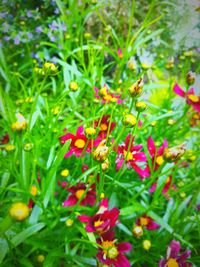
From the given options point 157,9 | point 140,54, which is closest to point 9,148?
point 140,54

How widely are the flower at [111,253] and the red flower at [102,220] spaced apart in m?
0.03

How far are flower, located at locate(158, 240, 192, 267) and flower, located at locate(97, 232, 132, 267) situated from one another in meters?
0.11

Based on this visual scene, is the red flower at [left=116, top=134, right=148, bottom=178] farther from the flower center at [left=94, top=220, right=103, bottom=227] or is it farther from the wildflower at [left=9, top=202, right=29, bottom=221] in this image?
the wildflower at [left=9, top=202, right=29, bottom=221]

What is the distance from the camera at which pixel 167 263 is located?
2.18ft

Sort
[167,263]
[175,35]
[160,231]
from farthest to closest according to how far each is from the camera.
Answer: [175,35], [160,231], [167,263]

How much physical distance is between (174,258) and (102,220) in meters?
0.20

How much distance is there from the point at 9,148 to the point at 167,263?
407mm

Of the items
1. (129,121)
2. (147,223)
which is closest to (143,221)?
(147,223)

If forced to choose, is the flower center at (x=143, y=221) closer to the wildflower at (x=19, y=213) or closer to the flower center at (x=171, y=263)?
the flower center at (x=171, y=263)

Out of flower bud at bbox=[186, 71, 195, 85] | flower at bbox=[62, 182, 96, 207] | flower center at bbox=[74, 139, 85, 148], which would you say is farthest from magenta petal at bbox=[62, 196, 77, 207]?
flower bud at bbox=[186, 71, 195, 85]

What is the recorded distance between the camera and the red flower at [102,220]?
58 cm

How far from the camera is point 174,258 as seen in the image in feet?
2.24

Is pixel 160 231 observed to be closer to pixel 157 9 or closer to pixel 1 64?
pixel 1 64

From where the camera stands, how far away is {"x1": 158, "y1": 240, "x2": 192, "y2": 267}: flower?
67 cm
